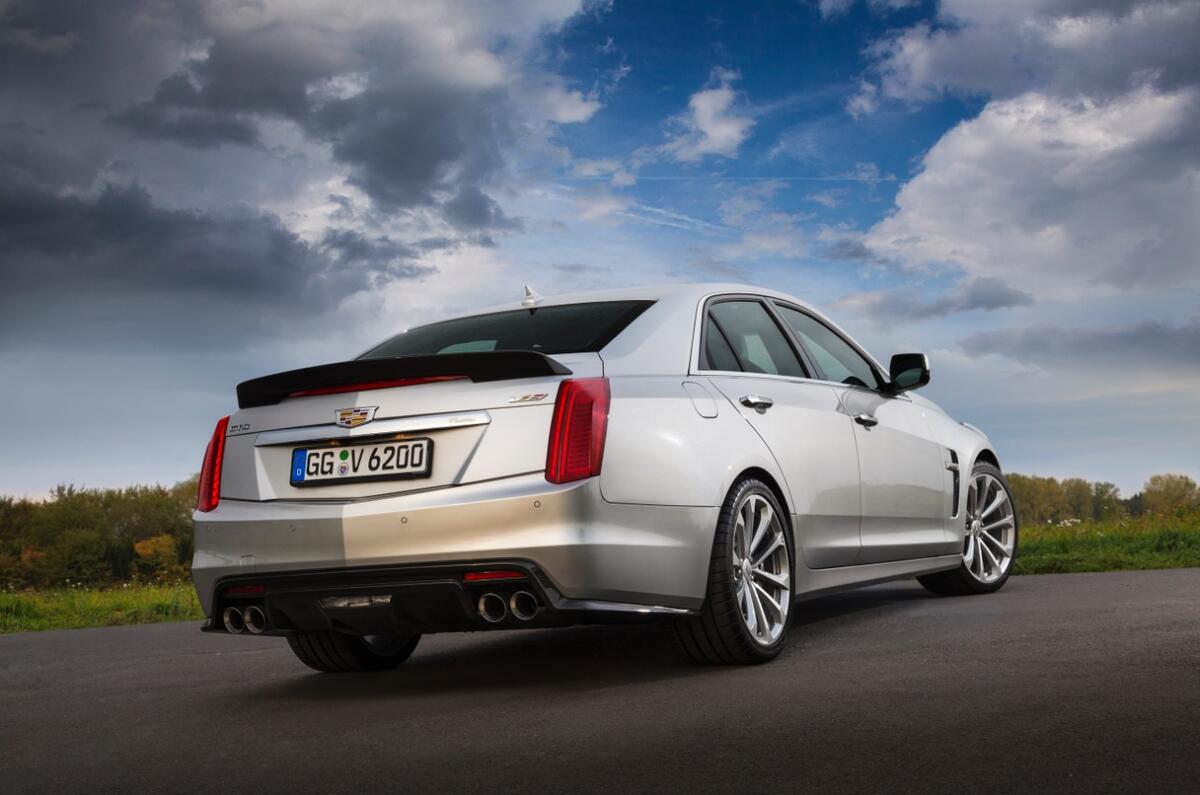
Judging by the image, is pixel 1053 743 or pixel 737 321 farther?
pixel 737 321

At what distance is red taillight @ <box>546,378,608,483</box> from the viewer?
4902 millimetres

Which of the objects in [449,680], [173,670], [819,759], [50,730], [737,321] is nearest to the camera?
[819,759]

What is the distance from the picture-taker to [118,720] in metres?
5.43

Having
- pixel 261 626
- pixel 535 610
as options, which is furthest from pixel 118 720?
pixel 535 610

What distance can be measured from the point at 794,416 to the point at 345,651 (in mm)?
2454

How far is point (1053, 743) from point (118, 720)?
3730 mm

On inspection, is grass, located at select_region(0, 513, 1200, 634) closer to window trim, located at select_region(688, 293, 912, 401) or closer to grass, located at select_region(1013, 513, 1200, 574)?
grass, located at select_region(1013, 513, 1200, 574)

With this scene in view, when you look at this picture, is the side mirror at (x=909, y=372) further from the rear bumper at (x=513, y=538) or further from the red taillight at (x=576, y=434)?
the red taillight at (x=576, y=434)

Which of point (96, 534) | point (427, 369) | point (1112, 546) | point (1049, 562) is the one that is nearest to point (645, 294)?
point (427, 369)

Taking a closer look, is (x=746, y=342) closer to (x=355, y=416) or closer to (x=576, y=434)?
(x=576, y=434)

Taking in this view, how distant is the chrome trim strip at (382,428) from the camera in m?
5.03

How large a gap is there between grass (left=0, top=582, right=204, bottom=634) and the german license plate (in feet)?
24.7

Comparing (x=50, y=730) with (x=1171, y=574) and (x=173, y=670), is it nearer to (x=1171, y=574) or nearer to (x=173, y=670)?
(x=173, y=670)

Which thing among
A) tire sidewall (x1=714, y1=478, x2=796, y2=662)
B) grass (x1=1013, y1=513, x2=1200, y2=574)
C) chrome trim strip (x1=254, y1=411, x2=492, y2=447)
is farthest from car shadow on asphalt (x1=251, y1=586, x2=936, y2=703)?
grass (x1=1013, y1=513, x2=1200, y2=574)
